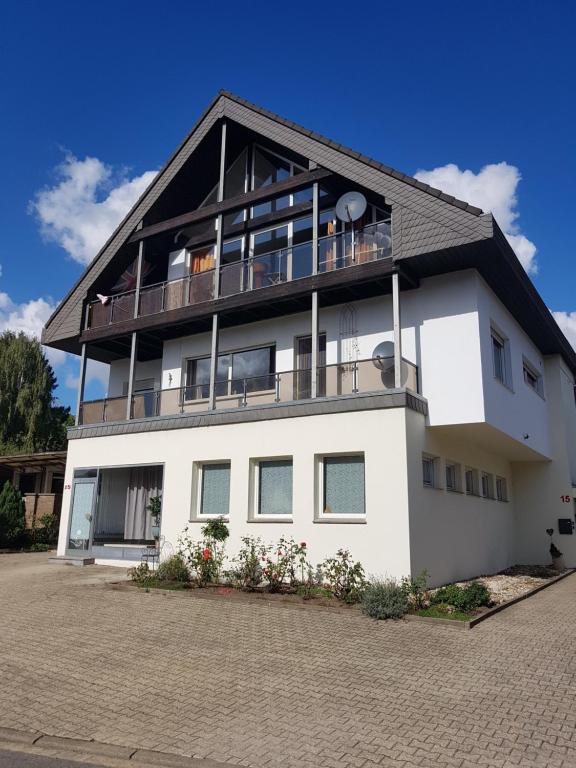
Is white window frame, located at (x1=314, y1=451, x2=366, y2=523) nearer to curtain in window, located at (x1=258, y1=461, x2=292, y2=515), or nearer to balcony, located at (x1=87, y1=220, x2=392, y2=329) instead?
curtain in window, located at (x1=258, y1=461, x2=292, y2=515)

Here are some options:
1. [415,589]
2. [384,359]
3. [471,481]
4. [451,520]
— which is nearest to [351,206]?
[384,359]

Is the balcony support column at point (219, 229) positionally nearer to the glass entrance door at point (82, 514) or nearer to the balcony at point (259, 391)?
the balcony at point (259, 391)

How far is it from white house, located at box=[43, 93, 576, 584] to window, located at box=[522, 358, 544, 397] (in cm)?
12

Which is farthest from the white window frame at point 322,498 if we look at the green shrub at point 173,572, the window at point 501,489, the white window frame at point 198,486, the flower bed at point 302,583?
the window at point 501,489

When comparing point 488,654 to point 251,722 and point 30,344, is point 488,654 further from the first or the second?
point 30,344

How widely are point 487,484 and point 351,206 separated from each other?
911 cm

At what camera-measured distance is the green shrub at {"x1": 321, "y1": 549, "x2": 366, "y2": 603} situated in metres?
11.1

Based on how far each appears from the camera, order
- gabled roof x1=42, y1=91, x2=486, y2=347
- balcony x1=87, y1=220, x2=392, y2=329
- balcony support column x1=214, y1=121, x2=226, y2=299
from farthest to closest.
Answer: balcony support column x1=214, y1=121, x2=226, y2=299 < balcony x1=87, y1=220, x2=392, y2=329 < gabled roof x1=42, y1=91, x2=486, y2=347

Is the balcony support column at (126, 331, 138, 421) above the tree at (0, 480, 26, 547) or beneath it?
above

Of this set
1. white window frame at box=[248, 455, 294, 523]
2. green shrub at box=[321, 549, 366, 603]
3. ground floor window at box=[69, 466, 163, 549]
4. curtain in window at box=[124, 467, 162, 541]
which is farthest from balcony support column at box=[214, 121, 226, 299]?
green shrub at box=[321, 549, 366, 603]

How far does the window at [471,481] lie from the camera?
1625 cm

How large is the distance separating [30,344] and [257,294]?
35.8 m

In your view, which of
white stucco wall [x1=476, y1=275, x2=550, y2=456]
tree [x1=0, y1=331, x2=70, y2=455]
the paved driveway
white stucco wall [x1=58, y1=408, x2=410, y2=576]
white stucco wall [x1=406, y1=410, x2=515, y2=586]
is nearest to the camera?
the paved driveway

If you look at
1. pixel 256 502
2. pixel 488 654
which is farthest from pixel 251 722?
pixel 256 502
